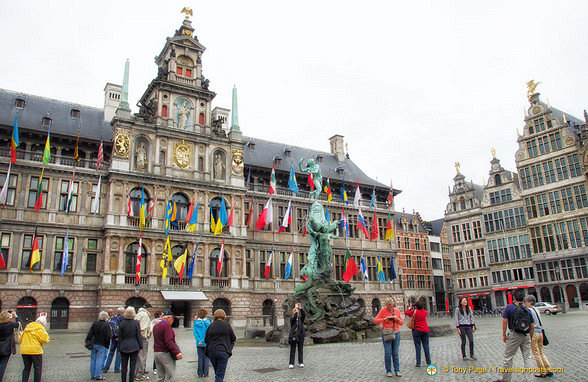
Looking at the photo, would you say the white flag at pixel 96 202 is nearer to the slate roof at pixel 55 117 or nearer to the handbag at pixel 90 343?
the slate roof at pixel 55 117

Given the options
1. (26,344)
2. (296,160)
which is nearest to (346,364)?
(26,344)

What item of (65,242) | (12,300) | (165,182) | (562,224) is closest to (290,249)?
(165,182)

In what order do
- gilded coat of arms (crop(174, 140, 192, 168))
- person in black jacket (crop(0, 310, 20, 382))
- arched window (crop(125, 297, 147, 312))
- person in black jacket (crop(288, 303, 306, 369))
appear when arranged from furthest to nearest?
gilded coat of arms (crop(174, 140, 192, 168)), arched window (crop(125, 297, 147, 312)), person in black jacket (crop(288, 303, 306, 369)), person in black jacket (crop(0, 310, 20, 382))

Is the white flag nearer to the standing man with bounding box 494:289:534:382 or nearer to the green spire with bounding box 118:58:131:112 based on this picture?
the green spire with bounding box 118:58:131:112

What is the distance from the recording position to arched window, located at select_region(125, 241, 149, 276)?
34.0 meters

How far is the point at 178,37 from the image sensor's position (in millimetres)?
40312

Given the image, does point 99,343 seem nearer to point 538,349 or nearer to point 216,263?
point 538,349

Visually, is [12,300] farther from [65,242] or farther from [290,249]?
[290,249]

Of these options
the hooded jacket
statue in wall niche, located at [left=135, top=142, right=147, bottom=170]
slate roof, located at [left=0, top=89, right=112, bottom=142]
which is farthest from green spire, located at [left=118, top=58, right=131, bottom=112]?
the hooded jacket

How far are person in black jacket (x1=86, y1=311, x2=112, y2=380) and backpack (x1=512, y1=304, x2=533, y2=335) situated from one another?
874 centimetres

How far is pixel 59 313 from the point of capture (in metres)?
31.7

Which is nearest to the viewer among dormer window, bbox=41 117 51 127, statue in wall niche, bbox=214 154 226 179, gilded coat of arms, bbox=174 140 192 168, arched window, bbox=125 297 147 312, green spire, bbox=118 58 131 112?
arched window, bbox=125 297 147 312

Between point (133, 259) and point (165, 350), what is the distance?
27639mm

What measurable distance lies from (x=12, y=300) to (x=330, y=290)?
848 inches
